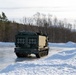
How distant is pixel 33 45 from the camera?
94.3 feet

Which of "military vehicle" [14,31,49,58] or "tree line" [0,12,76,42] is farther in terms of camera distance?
"tree line" [0,12,76,42]

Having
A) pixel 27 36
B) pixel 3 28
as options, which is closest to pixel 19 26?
pixel 3 28

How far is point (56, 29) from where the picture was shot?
127 m

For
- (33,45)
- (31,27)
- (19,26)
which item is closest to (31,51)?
(33,45)

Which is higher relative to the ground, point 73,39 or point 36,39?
point 36,39

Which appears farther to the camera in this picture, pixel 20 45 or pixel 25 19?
pixel 25 19

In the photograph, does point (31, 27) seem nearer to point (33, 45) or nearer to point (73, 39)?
point (73, 39)

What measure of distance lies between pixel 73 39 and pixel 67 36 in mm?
4147

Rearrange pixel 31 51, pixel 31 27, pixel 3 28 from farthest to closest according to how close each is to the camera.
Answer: pixel 31 27 < pixel 3 28 < pixel 31 51

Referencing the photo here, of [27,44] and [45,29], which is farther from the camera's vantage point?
[45,29]

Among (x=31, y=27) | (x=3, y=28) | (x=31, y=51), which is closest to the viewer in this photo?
(x=31, y=51)

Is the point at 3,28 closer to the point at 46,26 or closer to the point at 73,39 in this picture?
the point at 46,26

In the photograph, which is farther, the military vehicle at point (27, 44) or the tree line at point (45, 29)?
the tree line at point (45, 29)

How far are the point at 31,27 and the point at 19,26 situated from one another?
9341 millimetres
